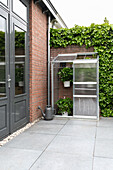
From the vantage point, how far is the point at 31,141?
343 cm

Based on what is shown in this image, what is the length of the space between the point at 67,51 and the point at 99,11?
8.58 meters

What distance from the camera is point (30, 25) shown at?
471cm

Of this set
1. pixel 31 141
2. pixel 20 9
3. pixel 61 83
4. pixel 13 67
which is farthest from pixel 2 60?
pixel 61 83

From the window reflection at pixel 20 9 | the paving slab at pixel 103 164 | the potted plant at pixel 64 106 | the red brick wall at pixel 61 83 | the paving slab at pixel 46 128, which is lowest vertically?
the paving slab at pixel 46 128

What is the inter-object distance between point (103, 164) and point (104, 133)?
155 cm

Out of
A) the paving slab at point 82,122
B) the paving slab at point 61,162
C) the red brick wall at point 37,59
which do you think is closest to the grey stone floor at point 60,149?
the paving slab at point 61,162

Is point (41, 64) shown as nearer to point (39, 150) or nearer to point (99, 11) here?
point (39, 150)

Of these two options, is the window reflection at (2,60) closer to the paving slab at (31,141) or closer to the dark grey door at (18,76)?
the dark grey door at (18,76)

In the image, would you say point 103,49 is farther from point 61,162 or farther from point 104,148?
point 61,162

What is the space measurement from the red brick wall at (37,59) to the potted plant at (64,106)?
0.53m

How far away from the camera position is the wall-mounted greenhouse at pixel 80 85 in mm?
5410

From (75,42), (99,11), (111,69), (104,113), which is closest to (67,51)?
(75,42)

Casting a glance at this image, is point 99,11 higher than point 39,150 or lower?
higher

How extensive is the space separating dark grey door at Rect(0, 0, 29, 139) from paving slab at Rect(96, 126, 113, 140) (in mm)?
1854
